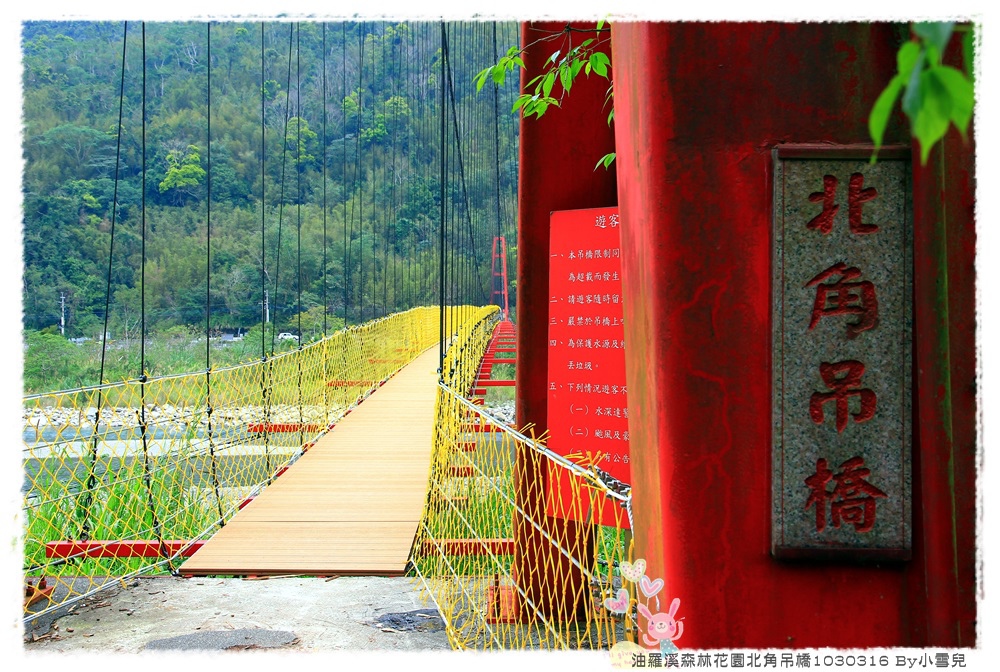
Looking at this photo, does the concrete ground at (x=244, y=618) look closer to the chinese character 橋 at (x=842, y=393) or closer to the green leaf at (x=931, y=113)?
the chinese character 橋 at (x=842, y=393)

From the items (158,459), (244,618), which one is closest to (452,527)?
(244,618)

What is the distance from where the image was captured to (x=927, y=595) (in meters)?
1.38

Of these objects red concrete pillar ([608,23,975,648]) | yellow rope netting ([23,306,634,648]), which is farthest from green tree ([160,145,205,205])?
red concrete pillar ([608,23,975,648])

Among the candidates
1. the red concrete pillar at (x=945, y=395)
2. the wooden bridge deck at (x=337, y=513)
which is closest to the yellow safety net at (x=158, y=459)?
the wooden bridge deck at (x=337, y=513)

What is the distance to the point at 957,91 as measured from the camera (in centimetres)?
56

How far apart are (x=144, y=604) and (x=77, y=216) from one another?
16.7 m

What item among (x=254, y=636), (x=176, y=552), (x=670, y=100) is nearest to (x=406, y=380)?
(x=176, y=552)

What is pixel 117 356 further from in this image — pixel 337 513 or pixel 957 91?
pixel 957 91

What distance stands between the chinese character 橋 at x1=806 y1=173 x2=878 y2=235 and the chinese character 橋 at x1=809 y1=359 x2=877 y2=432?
22 cm

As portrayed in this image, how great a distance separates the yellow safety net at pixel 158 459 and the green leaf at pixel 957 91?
8.54 ft

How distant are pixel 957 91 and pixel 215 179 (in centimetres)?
2149

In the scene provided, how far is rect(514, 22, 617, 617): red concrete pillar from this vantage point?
3064 millimetres

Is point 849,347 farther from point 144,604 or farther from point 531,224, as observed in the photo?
point 144,604

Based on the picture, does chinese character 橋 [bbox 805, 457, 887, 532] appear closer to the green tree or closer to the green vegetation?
the green vegetation
